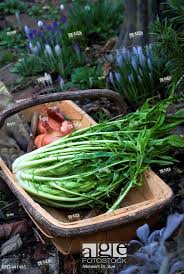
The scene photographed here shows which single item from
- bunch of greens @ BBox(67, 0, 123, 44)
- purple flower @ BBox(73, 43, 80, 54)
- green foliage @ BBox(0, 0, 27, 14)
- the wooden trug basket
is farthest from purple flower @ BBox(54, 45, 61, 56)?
green foliage @ BBox(0, 0, 27, 14)

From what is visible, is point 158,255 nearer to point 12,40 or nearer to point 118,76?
point 118,76

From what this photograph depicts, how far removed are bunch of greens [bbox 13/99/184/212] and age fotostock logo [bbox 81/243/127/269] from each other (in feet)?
0.49

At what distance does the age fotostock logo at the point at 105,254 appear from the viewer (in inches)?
85.1

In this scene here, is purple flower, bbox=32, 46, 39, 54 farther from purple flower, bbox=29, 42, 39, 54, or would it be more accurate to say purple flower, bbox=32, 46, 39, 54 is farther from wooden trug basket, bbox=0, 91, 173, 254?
wooden trug basket, bbox=0, 91, 173, 254

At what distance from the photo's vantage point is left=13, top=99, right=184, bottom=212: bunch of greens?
2.33m

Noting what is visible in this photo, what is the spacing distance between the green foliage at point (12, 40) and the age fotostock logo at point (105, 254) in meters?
2.55

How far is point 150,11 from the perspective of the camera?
3.28 metres

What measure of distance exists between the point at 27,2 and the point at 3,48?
3.46ft

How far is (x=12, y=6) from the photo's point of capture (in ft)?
17.0

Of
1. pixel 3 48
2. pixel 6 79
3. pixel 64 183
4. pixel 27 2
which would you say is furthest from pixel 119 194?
pixel 27 2

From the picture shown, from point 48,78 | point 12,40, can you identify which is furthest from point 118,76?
point 12,40

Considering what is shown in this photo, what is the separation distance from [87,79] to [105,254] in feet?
5.09

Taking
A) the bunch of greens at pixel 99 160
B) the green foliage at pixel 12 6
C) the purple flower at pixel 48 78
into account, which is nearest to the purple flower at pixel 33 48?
→ the purple flower at pixel 48 78

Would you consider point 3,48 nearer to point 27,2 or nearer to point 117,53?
point 27,2
